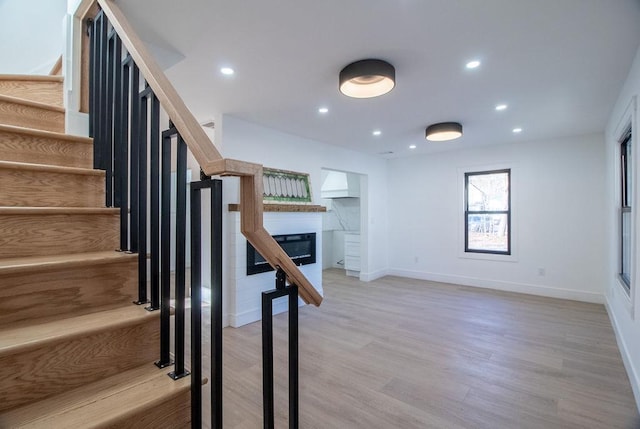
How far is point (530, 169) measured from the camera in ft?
16.5

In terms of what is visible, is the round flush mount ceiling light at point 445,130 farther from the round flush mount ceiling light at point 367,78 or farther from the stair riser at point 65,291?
the stair riser at point 65,291

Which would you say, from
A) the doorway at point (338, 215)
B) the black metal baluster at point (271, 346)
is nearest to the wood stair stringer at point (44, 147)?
the black metal baluster at point (271, 346)

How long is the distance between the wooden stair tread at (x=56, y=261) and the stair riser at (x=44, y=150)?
Answer: 64 cm

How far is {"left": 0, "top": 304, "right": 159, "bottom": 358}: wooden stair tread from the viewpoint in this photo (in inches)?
36.4

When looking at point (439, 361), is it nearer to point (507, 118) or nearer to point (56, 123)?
point (507, 118)

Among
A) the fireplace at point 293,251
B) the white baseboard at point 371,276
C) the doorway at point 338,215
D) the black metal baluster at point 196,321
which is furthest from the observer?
the doorway at point 338,215

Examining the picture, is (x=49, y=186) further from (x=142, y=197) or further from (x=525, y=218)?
(x=525, y=218)

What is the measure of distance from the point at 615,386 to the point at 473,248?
3.40m

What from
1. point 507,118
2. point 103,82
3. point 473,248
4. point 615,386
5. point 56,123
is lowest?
point 615,386

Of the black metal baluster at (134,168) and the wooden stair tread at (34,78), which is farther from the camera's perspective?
the wooden stair tread at (34,78)

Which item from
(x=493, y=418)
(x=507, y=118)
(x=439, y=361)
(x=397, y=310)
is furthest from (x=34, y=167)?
(x=507, y=118)

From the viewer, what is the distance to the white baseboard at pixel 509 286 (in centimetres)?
459

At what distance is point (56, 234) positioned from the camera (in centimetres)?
133

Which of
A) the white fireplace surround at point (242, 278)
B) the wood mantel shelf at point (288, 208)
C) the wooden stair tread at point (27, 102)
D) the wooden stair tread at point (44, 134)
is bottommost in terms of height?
the white fireplace surround at point (242, 278)
